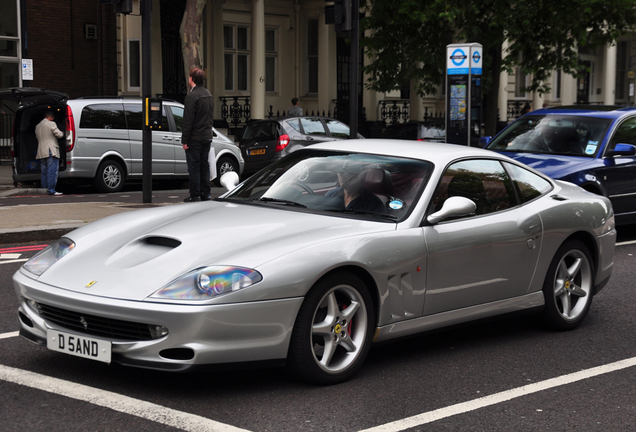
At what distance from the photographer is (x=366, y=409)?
451cm

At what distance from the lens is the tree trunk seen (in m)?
21.5

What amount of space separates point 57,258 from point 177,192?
12.4 m

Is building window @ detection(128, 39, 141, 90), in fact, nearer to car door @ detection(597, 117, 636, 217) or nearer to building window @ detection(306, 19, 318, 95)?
building window @ detection(306, 19, 318, 95)

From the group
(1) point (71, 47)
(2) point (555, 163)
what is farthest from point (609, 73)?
(2) point (555, 163)

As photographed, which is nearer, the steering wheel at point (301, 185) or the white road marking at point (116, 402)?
the white road marking at point (116, 402)

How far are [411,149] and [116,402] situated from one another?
2693 mm

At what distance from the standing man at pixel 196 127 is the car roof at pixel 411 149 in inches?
276

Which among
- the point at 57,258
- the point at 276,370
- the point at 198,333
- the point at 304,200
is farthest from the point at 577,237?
the point at 57,258

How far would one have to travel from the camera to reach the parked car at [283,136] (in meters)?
19.8

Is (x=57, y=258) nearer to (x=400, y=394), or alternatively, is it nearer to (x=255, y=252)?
(x=255, y=252)

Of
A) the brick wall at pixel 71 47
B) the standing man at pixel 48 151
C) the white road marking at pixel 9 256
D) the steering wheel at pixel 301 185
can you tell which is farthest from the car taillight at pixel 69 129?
the steering wheel at pixel 301 185

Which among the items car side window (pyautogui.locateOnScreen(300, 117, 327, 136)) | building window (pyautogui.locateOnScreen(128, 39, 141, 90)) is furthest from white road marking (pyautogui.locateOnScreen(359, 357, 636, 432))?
building window (pyautogui.locateOnScreen(128, 39, 141, 90))

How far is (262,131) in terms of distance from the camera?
2034cm

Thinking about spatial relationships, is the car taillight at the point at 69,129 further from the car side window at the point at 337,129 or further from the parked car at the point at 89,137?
the car side window at the point at 337,129
